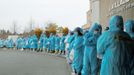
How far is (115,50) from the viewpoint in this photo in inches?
349

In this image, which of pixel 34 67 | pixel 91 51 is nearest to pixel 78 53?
pixel 91 51

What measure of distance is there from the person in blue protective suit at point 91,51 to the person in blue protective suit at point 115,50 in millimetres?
2813

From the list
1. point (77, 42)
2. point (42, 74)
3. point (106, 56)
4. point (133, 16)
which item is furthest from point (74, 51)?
point (133, 16)

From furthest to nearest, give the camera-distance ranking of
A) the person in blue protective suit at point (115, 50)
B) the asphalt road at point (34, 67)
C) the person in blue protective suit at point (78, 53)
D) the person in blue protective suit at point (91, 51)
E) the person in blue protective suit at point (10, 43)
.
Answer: the person in blue protective suit at point (10, 43), the asphalt road at point (34, 67), the person in blue protective suit at point (78, 53), the person in blue protective suit at point (91, 51), the person in blue protective suit at point (115, 50)

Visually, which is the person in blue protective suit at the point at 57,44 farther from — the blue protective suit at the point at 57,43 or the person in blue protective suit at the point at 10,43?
the person in blue protective suit at the point at 10,43

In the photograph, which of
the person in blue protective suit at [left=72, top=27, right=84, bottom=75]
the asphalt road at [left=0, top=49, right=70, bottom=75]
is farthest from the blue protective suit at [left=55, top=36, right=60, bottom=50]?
the person in blue protective suit at [left=72, top=27, right=84, bottom=75]

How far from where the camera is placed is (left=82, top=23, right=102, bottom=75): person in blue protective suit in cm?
1185

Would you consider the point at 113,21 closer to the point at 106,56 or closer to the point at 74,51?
the point at 106,56

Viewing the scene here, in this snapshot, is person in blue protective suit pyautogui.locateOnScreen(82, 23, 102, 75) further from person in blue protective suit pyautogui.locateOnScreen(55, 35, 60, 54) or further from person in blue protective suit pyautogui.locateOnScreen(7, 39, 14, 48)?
person in blue protective suit pyautogui.locateOnScreen(7, 39, 14, 48)

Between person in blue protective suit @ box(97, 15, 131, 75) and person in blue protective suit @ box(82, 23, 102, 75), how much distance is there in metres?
2.81

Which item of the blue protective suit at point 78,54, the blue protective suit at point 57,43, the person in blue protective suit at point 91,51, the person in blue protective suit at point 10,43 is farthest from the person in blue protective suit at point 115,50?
the person in blue protective suit at point 10,43

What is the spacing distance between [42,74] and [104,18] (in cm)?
1788

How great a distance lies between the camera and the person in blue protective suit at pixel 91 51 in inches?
467

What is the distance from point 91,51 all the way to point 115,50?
10.2 feet
